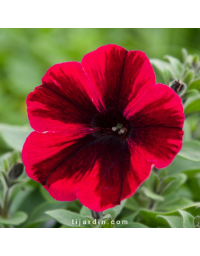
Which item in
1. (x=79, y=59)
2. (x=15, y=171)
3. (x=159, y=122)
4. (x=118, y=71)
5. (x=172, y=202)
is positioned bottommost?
(x=172, y=202)

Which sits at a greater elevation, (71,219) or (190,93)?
(190,93)

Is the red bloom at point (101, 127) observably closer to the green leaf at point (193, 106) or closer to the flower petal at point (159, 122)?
the flower petal at point (159, 122)

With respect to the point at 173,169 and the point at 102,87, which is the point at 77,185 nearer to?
the point at 102,87

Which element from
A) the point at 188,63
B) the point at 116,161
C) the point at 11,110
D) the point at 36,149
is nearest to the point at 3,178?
the point at 36,149

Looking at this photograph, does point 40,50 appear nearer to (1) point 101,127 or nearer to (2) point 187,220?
(1) point 101,127

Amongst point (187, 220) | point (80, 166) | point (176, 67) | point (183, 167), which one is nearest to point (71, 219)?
point (80, 166)

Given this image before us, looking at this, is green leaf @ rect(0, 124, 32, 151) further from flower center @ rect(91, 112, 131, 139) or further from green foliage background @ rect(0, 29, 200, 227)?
flower center @ rect(91, 112, 131, 139)

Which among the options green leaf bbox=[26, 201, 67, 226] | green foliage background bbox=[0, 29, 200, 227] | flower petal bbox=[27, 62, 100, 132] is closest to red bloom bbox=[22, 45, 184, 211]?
flower petal bbox=[27, 62, 100, 132]
